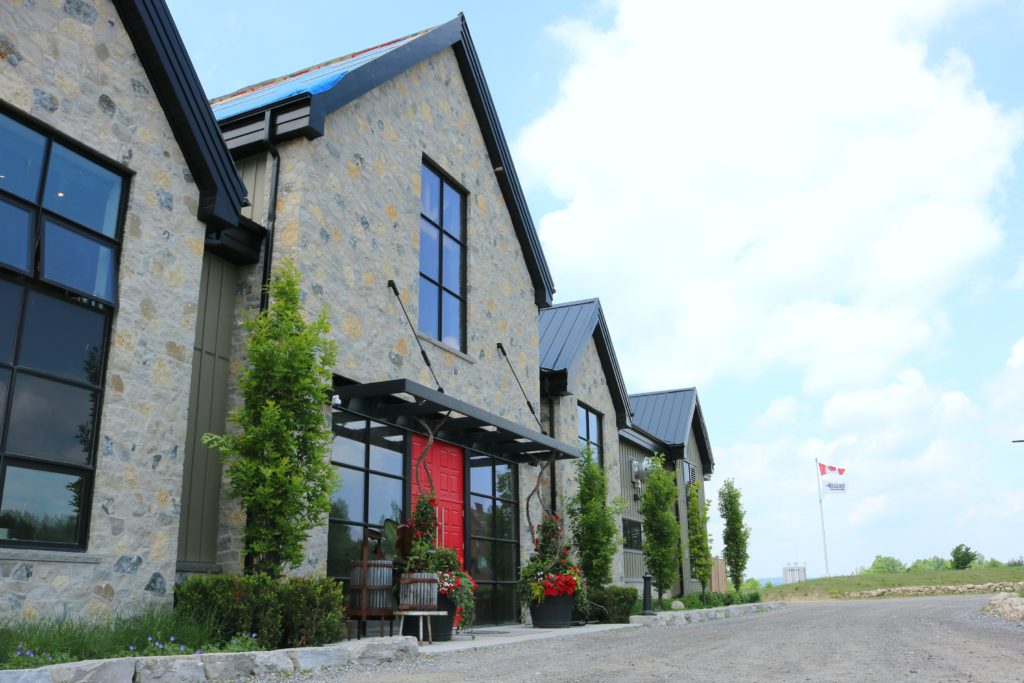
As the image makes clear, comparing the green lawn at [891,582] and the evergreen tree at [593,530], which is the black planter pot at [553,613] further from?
the green lawn at [891,582]

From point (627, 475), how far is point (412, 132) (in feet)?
46.4

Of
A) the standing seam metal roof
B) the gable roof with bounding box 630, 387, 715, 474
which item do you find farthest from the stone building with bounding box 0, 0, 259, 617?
the standing seam metal roof

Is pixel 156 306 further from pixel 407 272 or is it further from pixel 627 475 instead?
pixel 627 475

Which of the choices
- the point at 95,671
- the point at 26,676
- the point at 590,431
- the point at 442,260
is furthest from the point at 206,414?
the point at 590,431

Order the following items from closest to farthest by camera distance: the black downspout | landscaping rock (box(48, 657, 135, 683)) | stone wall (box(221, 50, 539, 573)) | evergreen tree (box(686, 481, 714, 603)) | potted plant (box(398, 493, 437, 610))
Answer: landscaping rock (box(48, 657, 135, 683)), the black downspout, potted plant (box(398, 493, 437, 610)), stone wall (box(221, 50, 539, 573)), evergreen tree (box(686, 481, 714, 603))

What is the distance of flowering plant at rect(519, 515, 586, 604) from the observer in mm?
15023

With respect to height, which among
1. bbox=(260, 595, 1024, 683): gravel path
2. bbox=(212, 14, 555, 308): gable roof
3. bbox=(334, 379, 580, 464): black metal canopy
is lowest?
bbox=(260, 595, 1024, 683): gravel path

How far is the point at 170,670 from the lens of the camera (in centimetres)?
661

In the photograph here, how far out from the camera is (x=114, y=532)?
816cm

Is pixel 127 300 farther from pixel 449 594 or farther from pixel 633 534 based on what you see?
pixel 633 534

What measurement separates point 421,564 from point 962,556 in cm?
4626

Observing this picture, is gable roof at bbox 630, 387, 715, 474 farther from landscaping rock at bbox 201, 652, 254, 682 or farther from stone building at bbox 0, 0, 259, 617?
landscaping rock at bbox 201, 652, 254, 682

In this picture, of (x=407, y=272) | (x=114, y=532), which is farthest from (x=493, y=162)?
(x=114, y=532)

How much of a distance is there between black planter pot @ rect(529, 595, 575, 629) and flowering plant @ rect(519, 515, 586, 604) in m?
0.09
